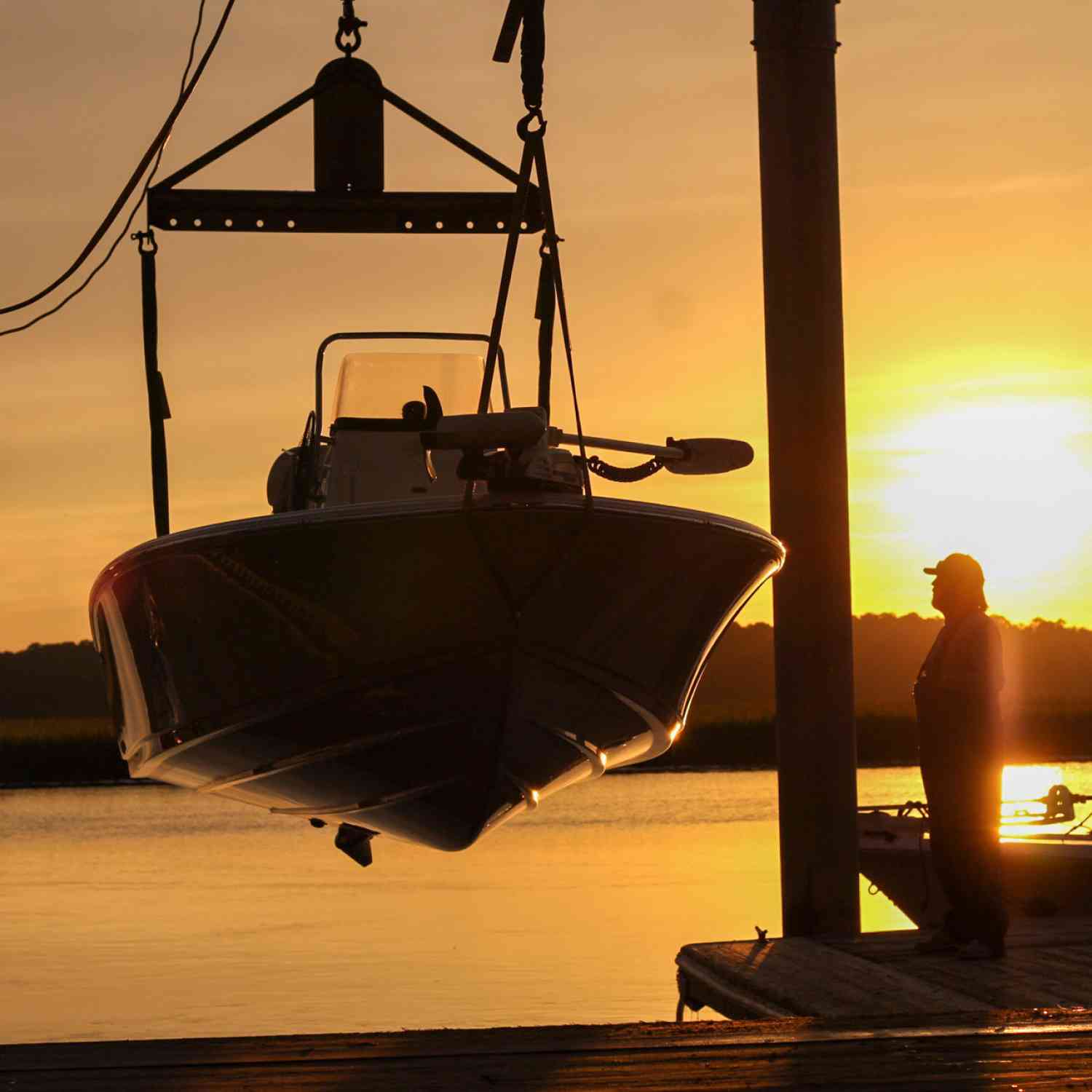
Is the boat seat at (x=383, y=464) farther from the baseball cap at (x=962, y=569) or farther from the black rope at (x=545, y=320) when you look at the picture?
the baseball cap at (x=962, y=569)

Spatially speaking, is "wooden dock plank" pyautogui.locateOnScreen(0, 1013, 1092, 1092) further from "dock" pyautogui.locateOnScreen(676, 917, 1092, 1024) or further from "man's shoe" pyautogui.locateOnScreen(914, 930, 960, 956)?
"man's shoe" pyautogui.locateOnScreen(914, 930, 960, 956)

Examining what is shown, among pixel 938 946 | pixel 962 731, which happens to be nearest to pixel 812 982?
pixel 938 946

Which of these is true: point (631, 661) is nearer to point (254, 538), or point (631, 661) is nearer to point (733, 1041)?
point (254, 538)

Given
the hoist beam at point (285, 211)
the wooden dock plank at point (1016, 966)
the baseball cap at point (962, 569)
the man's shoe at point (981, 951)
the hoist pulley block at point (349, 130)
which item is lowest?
the wooden dock plank at point (1016, 966)

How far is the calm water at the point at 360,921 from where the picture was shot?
21312mm

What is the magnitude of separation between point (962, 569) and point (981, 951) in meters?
1.76

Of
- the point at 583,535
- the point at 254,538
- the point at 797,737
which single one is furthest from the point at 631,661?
the point at 797,737

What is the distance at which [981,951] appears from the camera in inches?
356

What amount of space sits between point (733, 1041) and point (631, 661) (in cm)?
217

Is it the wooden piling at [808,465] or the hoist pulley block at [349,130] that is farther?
the wooden piling at [808,465]

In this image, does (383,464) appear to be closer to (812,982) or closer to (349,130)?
(349,130)

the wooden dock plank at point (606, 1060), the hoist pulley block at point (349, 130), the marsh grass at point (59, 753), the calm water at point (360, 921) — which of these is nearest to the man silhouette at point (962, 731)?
the wooden dock plank at point (606, 1060)

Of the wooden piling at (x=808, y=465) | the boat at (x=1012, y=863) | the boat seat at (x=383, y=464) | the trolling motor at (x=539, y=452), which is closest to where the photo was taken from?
the trolling motor at (x=539, y=452)

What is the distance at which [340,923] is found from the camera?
29.5 metres
